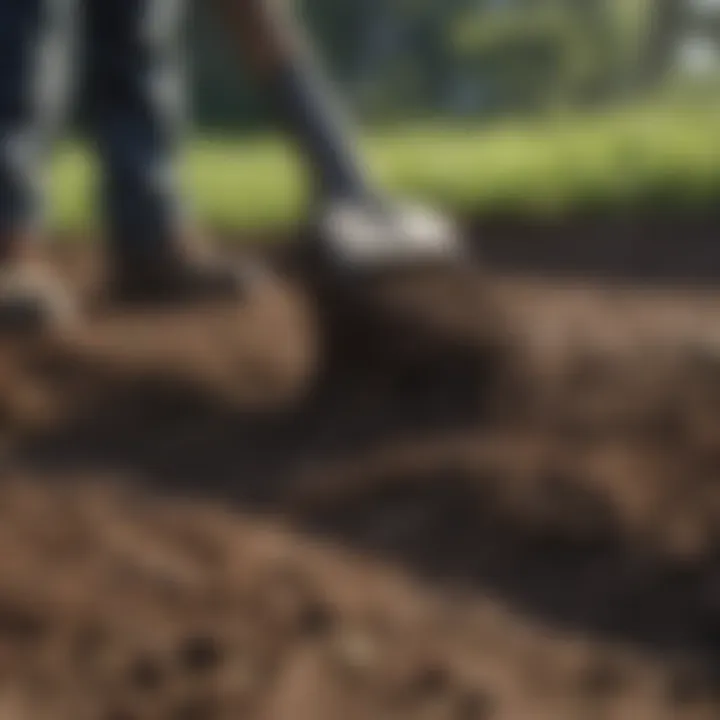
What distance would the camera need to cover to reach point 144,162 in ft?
5.65

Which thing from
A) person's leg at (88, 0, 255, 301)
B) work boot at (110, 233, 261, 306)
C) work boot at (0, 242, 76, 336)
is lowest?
work boot at (0, 242, 76, 336)

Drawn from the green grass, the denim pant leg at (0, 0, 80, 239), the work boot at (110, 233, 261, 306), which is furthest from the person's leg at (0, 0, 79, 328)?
the green grass

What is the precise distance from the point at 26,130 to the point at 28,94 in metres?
0.04

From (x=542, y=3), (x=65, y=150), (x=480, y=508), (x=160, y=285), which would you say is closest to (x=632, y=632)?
(x=480, y=508)

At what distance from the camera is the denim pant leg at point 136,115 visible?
1.68m

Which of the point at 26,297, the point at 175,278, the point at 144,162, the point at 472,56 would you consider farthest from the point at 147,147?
the point at 472,56

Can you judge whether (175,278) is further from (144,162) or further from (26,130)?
(26,130)

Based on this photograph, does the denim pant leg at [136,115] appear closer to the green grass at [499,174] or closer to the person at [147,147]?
the person at [147,147]

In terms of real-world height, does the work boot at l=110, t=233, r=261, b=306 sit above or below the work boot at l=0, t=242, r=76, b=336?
above

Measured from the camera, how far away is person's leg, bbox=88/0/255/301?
169 cm

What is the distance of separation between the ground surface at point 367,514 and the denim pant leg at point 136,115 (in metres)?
0.11

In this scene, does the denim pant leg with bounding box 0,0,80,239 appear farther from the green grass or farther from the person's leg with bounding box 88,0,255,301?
the green grass

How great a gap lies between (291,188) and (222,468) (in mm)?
1632

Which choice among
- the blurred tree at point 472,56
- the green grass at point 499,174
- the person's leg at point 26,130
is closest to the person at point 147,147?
the person's leg at point 26,130
